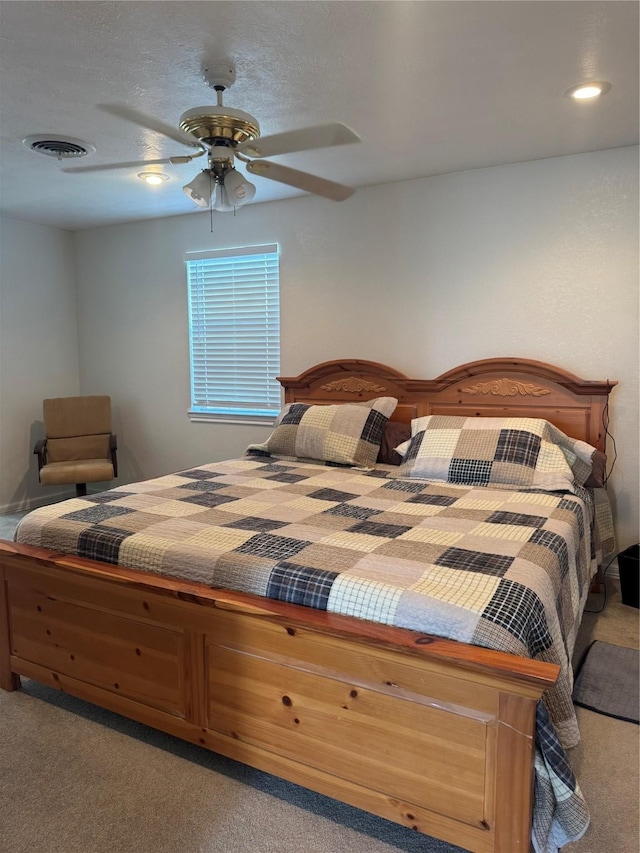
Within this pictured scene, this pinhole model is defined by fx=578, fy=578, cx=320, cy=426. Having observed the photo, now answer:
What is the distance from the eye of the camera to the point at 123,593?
6.30ft

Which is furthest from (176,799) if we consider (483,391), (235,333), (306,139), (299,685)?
(235,333)

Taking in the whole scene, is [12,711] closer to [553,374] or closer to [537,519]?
[537,519]

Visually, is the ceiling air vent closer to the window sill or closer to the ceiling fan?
the ceiling fan

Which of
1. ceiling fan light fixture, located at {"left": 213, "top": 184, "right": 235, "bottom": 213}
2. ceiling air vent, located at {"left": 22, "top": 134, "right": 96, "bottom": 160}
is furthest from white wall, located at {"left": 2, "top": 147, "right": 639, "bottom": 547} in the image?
ceiling fan light fixture, located at {"left": 213, "top": 184, "right": 235, "bottom": 213}

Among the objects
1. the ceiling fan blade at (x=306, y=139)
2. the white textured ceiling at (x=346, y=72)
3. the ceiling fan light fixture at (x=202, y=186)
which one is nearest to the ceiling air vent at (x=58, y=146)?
the white textured ceiling at (x=346, y=72)

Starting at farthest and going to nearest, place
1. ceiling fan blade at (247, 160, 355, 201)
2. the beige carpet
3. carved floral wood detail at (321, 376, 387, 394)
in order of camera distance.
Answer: carved floral wood detail at (321, 376, 387, 394) → ceiling fan blade at (247, 160, 355, 201) → the beige carpet

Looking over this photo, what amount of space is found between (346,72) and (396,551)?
→ 5.80ft

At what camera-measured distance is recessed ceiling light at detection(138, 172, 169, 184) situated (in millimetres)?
3393

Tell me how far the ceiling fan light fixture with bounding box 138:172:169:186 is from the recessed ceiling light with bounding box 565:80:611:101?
2208 millimetres

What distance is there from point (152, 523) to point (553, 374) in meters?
2.28

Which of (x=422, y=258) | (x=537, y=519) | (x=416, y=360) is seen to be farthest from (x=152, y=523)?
(x=422, y=258)

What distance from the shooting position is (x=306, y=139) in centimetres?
284

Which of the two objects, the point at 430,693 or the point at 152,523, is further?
the point at 152,523

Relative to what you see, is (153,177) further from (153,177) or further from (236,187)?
(236,187)
